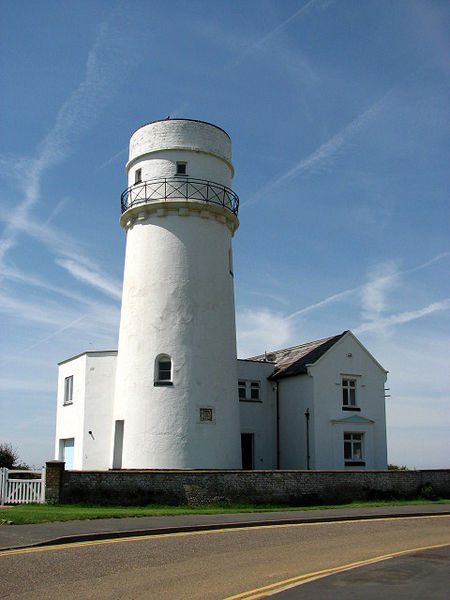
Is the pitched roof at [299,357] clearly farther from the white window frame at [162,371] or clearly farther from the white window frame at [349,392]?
the white window frame at [162,371]

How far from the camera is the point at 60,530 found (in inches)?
607

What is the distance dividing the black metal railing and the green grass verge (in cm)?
1280

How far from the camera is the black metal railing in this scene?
28734 millimetres

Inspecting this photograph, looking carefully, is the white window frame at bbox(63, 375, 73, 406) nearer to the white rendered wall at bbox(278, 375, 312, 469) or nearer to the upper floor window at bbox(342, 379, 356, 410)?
the white rendered wall at bbox(278, 375, 312, 469)

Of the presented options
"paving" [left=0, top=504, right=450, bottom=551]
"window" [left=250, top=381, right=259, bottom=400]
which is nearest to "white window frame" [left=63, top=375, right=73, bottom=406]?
"window" [left=250, top=381, right=259, bottom=400]

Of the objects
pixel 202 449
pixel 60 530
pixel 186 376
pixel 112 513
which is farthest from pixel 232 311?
pixel 60 530

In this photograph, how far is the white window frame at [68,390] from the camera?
32781 mm

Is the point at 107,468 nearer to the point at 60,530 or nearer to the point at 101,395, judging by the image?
the point at 101,395

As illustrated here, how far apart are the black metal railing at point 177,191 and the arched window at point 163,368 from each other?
6.66 meters

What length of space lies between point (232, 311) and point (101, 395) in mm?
7120

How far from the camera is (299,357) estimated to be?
3550 centimetres

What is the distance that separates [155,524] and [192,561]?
524cm

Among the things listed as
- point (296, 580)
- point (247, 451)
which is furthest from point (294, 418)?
point (296, 580)

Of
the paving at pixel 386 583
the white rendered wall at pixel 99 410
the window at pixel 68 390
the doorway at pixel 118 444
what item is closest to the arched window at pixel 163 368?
the doorway at pixel 118 444
